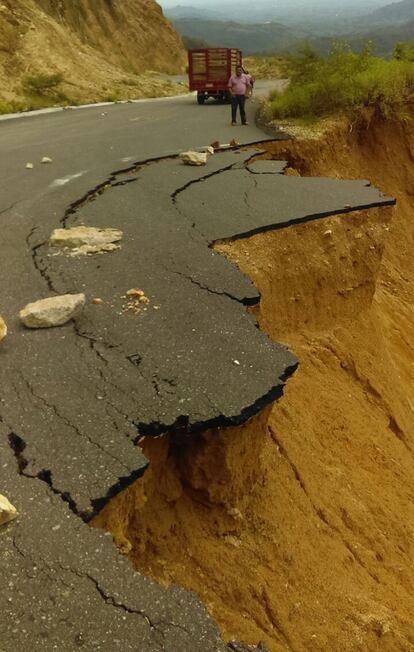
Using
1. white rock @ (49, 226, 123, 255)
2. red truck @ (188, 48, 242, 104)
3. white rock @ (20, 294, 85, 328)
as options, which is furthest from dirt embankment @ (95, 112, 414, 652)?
red truck @ (188, 48, 242, 104)

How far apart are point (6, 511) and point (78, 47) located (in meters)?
26.1

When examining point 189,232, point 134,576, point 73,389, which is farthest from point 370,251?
point 134,576

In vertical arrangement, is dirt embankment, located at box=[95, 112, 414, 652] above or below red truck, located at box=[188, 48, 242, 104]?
below

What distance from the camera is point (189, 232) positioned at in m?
6.01

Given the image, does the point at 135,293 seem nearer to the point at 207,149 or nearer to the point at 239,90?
the point at 207,149

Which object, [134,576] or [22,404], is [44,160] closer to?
[22,404]

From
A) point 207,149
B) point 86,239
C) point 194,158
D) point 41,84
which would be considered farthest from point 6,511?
point 41,84

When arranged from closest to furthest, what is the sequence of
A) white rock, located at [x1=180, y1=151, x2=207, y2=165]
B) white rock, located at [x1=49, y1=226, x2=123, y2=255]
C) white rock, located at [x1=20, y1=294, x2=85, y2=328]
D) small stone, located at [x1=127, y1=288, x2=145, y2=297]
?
white rock, located at [x1=20, y1=294, x2=85, y2=328] < small stone, located at [x1=127, y1=288, x2=145, y2=297] < white rock, located at [x1=49, y1=226, x2=123, y2=255] < white rock, located at [x1=180, y1=151, x2=207, y2=165]

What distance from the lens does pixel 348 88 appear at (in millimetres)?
11805

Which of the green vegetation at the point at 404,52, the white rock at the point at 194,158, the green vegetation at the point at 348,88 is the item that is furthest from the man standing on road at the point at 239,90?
the green vegetation at the point at 404,52

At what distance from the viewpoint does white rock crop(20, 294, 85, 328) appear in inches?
163

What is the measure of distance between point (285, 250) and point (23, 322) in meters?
3.27

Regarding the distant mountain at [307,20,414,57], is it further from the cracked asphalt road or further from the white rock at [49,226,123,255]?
the white rock at [49,226,123,255]

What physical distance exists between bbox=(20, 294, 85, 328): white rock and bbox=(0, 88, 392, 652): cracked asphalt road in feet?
0.30
